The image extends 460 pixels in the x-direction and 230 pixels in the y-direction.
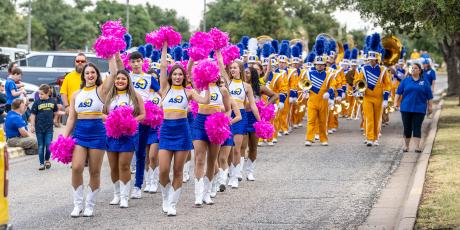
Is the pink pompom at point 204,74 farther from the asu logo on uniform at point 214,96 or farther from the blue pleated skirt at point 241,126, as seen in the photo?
the blue pleated skirt at point 241,126

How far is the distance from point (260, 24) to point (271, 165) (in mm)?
37227

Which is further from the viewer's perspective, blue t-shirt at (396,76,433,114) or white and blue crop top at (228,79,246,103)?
blue t-shirt at (396,76,433,114)

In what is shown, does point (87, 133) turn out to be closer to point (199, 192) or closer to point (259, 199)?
point (199, 192)

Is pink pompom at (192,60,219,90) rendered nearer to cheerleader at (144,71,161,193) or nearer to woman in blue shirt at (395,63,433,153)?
cheerleader at (144,71,161,193)

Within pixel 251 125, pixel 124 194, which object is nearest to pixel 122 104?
pixel 124 194

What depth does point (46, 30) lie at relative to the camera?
241ft

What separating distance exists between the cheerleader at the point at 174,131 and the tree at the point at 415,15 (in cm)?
299

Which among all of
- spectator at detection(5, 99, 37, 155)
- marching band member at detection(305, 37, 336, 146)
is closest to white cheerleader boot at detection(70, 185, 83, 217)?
spectator at detection(5, 99, 37, 155)

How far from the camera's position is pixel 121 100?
11.1m

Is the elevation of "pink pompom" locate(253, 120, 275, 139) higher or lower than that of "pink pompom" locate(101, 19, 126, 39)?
lower

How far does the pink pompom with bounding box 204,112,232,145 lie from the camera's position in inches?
441

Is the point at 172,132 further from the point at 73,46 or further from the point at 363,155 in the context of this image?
the point at 73,46

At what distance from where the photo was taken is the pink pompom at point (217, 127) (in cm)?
1120

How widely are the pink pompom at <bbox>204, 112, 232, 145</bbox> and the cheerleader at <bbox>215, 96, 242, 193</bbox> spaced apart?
1.42ft
